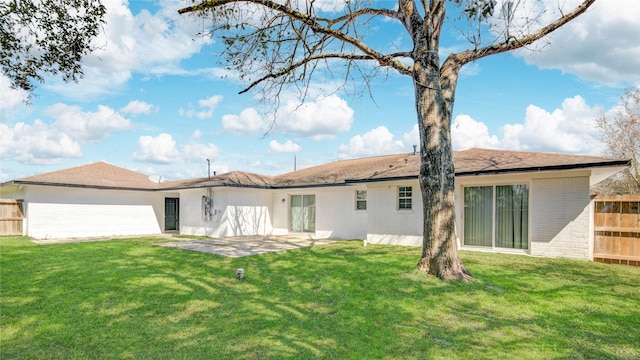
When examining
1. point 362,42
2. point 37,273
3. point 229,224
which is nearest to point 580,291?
point 362,42

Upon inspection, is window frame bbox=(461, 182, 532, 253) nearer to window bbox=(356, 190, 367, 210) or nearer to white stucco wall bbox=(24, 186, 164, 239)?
window bbox=(356, 190, 367, 210)

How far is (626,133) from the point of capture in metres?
20.7

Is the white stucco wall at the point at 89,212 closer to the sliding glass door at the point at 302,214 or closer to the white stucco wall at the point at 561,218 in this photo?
the sliding glass door at the point at 302,214

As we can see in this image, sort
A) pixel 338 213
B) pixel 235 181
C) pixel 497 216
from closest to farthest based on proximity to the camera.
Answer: pixel 497 216 → pixel 338 213 → pixel 235 181

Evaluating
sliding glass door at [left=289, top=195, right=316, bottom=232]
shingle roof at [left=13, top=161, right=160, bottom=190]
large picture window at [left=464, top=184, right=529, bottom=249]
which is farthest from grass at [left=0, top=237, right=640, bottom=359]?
shingle roof at [left=13, top=161, right=160, bottom=190]

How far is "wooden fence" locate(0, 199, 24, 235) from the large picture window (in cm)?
2328

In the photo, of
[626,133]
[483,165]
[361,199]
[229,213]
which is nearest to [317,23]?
[483,165]

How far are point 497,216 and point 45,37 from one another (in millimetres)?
12972

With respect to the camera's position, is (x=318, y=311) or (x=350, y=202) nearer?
(x=318, y=311)

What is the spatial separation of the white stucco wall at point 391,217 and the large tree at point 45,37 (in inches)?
439

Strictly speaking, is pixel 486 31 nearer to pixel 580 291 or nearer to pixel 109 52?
pixel 580 291

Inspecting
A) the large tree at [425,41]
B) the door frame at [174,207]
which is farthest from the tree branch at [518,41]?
the door frame at [174,207]

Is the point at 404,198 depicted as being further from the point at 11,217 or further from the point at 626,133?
the point at 11,217

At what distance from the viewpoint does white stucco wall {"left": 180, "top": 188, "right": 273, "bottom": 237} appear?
717 inches
